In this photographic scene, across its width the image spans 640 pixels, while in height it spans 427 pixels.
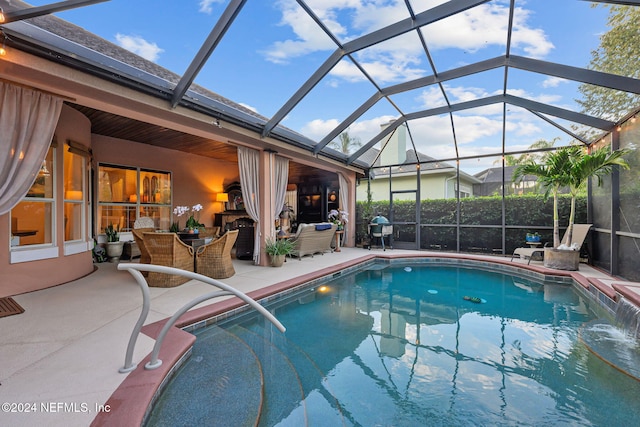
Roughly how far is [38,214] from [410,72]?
728 cm

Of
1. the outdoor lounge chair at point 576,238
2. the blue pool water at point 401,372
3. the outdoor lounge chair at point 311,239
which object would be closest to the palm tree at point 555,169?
the outdoor lounge chair at point 576,238

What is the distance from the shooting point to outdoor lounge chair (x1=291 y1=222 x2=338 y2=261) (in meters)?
7.66

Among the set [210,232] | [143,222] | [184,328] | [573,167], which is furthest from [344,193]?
[184,328]

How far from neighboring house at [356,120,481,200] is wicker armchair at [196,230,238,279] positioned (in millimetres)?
6544

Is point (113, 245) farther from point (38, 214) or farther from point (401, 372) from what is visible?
point (401, 372)

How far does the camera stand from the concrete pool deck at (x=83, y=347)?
1.76 metres

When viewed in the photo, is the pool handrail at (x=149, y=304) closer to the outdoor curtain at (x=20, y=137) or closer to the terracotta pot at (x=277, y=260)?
the outdoor curtain at (x=20, y=137)

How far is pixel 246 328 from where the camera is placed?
3461 millimetres

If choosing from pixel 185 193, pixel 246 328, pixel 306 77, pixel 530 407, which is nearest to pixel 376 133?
pixel 306 77

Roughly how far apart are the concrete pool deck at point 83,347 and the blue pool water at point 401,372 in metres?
0.32

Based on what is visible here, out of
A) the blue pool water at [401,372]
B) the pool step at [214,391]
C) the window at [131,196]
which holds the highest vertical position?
the window at [131,196]

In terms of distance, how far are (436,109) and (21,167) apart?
834cm

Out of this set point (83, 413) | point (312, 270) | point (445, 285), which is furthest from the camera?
point (312, 270)

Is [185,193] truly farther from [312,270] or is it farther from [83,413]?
[83,413]
